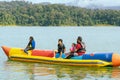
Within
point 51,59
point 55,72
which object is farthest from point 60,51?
point 55,72

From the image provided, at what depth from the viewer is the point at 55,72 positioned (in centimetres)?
1574

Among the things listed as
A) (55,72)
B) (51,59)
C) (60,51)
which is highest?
(60,51)

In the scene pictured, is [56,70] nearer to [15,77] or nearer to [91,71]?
[91,71]

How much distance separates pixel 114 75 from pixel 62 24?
113005 millimetres

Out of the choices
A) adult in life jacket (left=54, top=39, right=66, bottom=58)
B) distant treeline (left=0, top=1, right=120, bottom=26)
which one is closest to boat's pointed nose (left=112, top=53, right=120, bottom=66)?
adult in life jacket (left=54, top=39, right=66, bottom=58)

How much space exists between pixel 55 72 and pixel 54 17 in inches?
4407

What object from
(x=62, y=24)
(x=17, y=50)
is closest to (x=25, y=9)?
(x=62, y=24)

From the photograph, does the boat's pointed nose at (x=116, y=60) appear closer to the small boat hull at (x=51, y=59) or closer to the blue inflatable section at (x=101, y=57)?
the small boat hull at (x=51, y=59)

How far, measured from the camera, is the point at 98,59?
55.3ft

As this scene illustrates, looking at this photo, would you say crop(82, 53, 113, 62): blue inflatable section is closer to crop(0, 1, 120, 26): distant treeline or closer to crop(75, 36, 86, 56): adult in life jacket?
Result: crop(75, 36, 86, 56): adult in life jacket

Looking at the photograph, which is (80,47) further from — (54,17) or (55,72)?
(54,17)

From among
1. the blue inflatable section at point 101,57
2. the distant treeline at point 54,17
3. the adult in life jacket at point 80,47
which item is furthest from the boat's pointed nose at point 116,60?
the distant treeline at point 54,17

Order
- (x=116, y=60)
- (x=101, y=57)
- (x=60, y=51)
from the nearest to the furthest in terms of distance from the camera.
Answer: (x=116, y=60), (x=101, y=57), (x=60, y=51)

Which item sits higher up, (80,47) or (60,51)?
(80,47)
